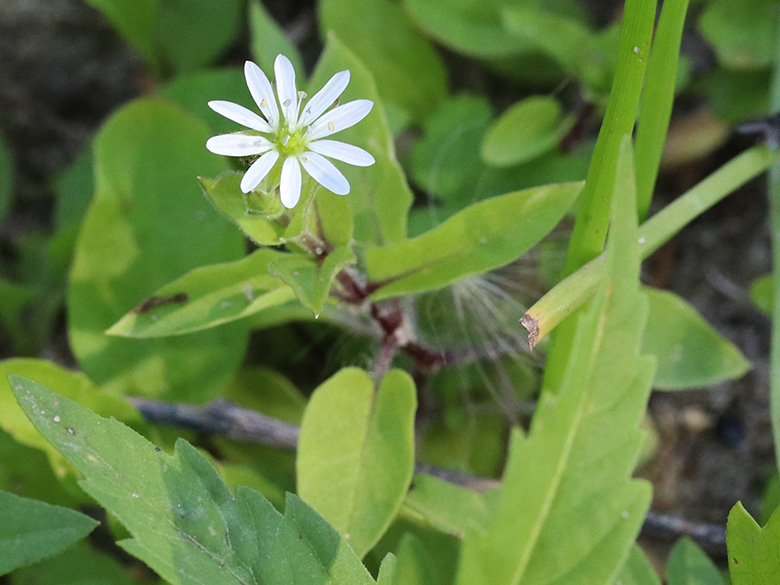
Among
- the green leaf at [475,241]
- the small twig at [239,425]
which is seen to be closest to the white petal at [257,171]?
the green leaf at [475,241]

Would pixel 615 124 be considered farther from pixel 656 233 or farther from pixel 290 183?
pixel 290 183

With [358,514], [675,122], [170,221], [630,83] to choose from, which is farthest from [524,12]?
[358,514]

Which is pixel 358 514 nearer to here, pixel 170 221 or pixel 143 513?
pixel 143 513

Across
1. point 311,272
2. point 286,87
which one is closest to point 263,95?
point 286,87

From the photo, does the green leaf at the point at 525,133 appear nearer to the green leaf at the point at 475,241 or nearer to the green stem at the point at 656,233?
the green stem at the point at 656,233

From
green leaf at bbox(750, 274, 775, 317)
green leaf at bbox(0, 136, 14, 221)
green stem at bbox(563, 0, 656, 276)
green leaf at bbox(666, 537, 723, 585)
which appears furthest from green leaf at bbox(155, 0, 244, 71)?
green leaf at bbox(666, 537, 723, 585)

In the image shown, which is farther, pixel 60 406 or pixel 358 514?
pixel 358 514
